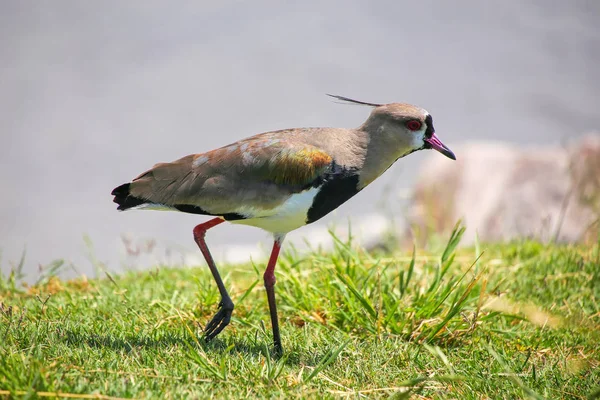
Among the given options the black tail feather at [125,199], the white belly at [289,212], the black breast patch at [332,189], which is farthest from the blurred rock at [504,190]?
→ the black tail feather at [125,199]

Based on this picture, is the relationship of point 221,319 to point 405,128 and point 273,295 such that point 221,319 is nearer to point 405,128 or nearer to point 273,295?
point 273,295

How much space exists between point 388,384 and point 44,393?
5.77ft

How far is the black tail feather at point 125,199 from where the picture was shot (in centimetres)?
422

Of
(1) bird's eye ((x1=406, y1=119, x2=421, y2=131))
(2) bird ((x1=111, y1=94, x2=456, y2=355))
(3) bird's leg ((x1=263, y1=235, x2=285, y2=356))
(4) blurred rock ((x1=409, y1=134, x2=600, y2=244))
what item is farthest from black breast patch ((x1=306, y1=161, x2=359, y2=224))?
(4) blurred rock ((x1=409, y1=134, x2=600, y2=244))

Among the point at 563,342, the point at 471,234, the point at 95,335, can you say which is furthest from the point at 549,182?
the point at 95,335

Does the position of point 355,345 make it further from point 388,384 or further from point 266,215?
point 266,215

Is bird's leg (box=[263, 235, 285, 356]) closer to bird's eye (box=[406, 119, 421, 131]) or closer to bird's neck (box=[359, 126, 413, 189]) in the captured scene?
bird's neck (box=[359, 126, 413, 189])

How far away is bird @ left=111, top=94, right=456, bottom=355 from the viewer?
13.2 ft

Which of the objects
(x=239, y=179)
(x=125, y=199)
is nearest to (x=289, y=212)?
(x=239, y=179)

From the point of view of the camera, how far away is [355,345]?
4070mm

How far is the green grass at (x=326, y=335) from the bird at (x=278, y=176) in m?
0.43

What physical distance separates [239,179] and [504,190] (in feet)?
19.9

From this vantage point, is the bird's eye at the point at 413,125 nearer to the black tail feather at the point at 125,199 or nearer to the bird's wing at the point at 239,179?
the bird's wing at the point at 239,179

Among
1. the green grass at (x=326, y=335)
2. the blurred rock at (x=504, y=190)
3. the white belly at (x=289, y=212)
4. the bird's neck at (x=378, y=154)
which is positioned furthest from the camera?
the blurred rock at (x=504, y=190)
